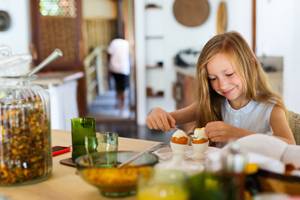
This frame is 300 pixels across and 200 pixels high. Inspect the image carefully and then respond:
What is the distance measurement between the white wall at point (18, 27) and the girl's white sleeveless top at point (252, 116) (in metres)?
4.08

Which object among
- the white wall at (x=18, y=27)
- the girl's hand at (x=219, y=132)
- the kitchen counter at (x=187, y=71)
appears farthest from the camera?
the white wall at (x=18, y=27)

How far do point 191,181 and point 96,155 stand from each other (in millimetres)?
431

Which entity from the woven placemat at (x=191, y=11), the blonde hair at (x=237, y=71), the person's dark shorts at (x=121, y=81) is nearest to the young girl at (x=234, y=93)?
the blonde hair at (x=237, y=71)

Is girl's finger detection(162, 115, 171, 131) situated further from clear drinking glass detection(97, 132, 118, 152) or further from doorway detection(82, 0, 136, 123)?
doorway detection(82, 0, 136, 123)

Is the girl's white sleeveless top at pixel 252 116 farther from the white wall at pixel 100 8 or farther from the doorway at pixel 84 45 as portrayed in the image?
the white wall at pixel 100 8

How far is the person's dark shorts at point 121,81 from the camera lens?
23.2 feet

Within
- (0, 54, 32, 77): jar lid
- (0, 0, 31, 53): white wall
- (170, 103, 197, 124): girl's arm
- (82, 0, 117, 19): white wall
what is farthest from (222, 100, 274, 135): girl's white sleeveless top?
(82, 0, 117, 19): white wall

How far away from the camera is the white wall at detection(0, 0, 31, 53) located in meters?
5.16

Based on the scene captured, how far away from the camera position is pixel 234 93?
Result: 154cm

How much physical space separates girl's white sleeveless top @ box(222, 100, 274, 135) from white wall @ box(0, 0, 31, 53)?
408 centimetres

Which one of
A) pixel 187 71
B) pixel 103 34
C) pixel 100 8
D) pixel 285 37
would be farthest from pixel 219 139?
pixel 103 34

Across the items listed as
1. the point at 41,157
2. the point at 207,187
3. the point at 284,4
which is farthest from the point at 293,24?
the point at 207,187

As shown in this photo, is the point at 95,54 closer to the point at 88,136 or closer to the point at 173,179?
the point at 88,136

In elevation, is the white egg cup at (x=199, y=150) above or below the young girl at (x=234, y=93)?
below
